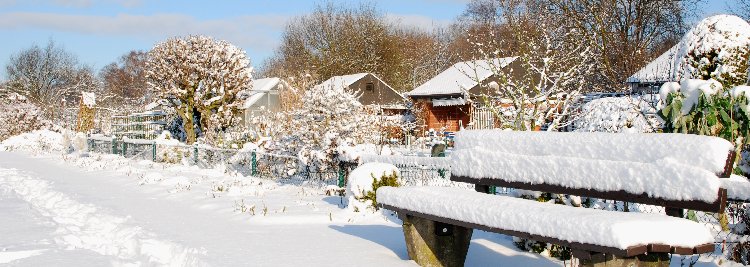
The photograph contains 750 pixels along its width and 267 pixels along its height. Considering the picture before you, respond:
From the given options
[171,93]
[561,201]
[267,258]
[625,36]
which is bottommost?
[267,258]

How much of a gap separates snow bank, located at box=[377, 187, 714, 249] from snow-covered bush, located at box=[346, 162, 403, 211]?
11.5ft

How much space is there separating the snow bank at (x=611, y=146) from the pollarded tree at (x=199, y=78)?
59.5ft

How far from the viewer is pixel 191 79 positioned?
24094 millimetres

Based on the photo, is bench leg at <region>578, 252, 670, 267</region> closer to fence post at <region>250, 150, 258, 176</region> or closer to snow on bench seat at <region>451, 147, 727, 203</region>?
snow on bench seat at <region>451, 147, 727, 203</region>

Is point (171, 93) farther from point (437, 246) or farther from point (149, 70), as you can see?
point (437, 246)

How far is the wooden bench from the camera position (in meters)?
4.23

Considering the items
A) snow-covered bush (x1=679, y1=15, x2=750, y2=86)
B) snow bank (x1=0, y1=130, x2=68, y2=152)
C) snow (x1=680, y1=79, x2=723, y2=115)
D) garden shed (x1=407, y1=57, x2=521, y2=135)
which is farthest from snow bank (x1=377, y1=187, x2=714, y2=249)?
garden shed (x1=407, y1=57, x2=521, y2=135)

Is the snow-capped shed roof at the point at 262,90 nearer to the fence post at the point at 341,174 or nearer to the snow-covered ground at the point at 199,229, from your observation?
the snow-covered ground at the point at 199,229

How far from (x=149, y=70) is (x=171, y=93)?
1.22 metres

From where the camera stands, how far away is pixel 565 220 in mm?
4477

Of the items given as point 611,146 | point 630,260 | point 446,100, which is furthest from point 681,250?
point 446,100

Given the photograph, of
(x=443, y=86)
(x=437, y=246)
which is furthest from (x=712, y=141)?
(x=443, y=86)

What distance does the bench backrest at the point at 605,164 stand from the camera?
14.9ft

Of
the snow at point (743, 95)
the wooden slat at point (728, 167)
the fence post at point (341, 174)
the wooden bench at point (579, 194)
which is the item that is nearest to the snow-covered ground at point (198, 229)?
the fence post at point (341, 174)
